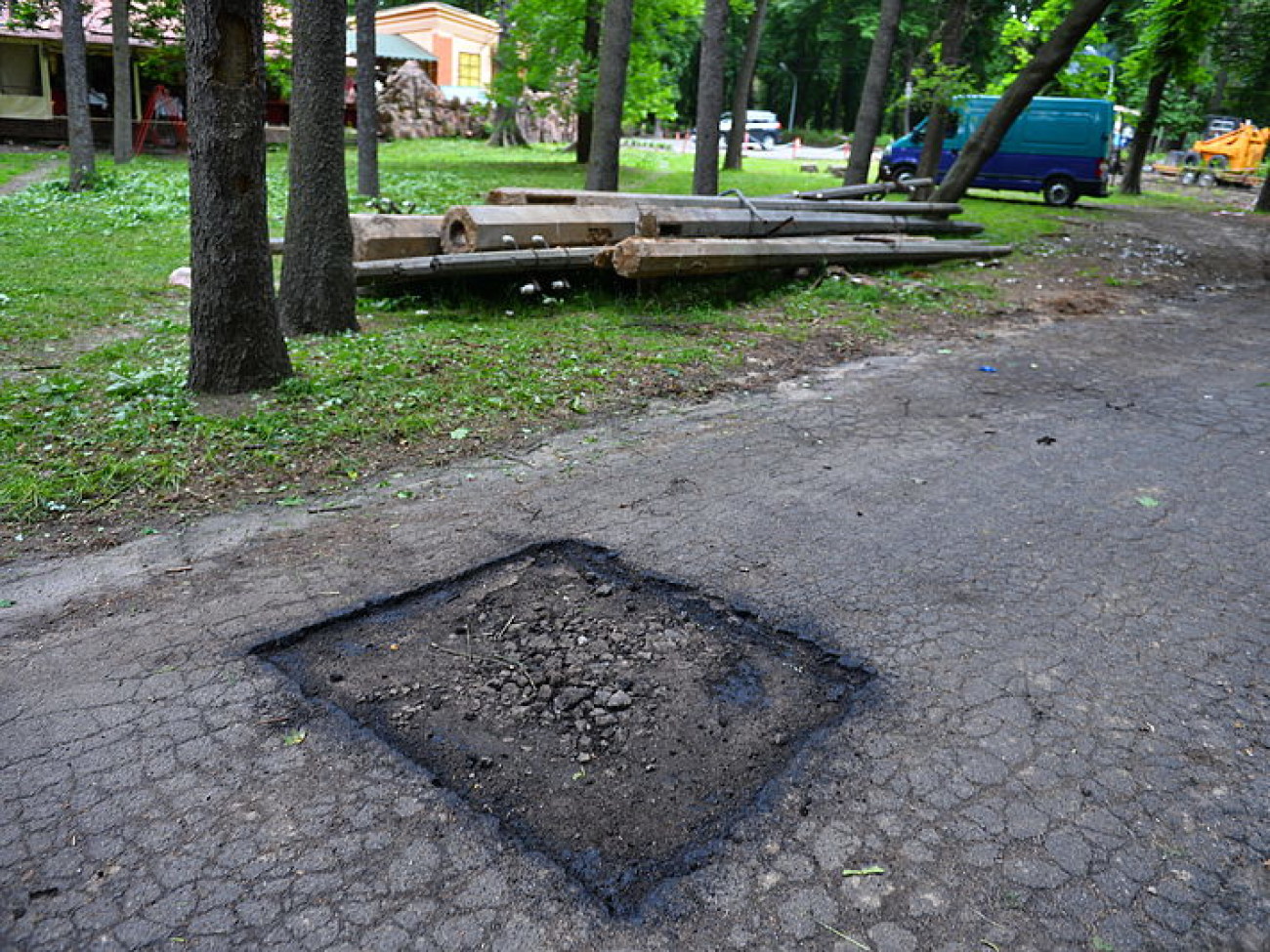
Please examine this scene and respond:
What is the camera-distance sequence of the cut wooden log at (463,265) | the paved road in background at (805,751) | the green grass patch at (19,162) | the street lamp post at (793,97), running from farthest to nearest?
the street lamp post at (793,97) < the green grass patch at (19,162) < the cut wooden log at (463,265) < the paved road in background at (805,751)

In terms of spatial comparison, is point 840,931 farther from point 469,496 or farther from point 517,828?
point 469,496

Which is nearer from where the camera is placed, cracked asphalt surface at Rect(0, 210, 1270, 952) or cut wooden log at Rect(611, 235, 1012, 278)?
cracked asphalt surface at Rect(0, 210, 1270, 952)

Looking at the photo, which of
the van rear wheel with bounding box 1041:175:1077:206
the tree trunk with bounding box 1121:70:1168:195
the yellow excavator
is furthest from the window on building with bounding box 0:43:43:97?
the yellow excavator

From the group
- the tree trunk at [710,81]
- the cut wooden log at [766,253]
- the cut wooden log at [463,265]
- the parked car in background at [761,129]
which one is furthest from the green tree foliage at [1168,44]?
the parked car in background at [761,129]

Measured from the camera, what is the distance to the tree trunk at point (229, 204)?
18.1 ft

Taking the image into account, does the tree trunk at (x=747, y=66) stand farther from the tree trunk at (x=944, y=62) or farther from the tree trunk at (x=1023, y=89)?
the tree trunk at (x=1023, y=89)

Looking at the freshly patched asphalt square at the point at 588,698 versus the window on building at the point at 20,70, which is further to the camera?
the window on building at the point at 20,70

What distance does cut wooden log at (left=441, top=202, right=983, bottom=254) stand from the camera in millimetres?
8875

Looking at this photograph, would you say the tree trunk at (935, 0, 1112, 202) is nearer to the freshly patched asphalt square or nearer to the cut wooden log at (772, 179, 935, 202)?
the cut wooden log at (772, 179, 935, 202)

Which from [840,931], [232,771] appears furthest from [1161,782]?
[232,771]

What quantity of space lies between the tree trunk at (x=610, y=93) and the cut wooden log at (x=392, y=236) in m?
6.67

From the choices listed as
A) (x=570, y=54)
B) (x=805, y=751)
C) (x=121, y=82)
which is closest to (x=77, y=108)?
(x=121, y=82)

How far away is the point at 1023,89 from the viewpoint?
49.0 ft

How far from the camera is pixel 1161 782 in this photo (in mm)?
2916
